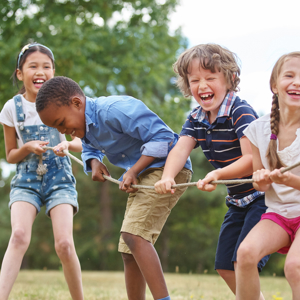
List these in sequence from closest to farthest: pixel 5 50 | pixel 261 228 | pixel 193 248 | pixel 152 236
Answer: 1. pixel 261 228
2. pixel 152 236
3. pixel 5 50
4. pixel 193 248

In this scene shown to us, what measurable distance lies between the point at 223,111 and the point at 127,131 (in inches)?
26.5

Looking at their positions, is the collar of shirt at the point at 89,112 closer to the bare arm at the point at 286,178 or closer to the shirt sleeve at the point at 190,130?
the shirt sleeve at the point at 190,130

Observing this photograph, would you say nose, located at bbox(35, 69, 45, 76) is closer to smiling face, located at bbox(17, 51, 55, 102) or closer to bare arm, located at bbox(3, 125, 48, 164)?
smiling face, located at bbox(17, 51, 55, 102)

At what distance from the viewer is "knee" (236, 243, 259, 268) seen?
7.14 ft

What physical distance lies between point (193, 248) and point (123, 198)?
14.5 feet

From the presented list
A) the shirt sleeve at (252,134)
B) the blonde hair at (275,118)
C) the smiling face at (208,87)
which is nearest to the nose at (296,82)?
the blonde hair at (275,118)

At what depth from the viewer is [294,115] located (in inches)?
94.7

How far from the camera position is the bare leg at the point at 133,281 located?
2.95 meters

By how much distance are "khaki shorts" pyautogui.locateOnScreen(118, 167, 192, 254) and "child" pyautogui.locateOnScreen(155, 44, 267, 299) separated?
21 cm

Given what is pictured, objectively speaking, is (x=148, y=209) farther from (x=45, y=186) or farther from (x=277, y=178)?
(x=45, y=186)

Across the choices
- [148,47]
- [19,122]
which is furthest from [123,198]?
[19,122]

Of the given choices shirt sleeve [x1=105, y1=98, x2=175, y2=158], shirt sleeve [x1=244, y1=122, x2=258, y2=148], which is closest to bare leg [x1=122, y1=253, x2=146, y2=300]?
shirt sleeve [x1=105, y1=98, x2=175, y2=158]

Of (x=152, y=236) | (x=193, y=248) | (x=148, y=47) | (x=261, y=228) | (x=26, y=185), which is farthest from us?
(x=193, y=248)

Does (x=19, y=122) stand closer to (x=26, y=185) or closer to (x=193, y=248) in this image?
(x=26, y=185)
